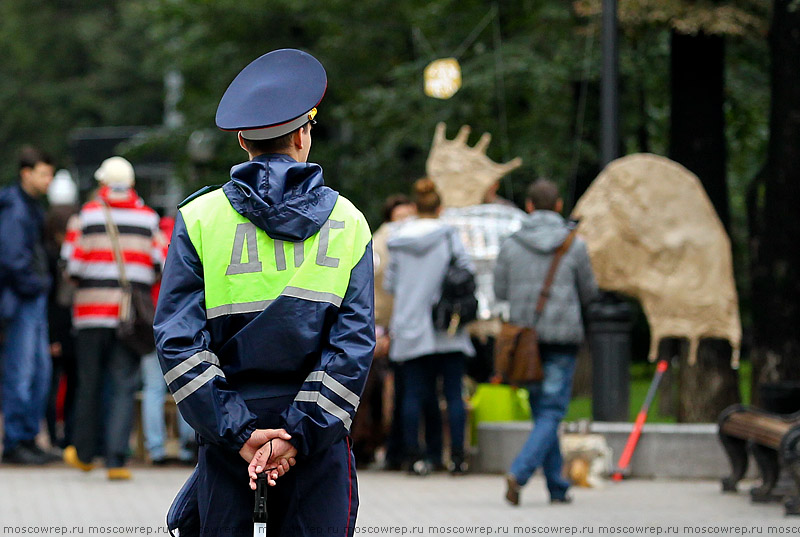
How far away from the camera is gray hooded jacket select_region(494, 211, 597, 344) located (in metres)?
8.74

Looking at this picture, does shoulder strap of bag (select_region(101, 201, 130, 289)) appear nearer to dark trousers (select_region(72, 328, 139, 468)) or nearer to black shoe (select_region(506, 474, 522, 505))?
dark trousers (select_region(72, 328, 139, 468))

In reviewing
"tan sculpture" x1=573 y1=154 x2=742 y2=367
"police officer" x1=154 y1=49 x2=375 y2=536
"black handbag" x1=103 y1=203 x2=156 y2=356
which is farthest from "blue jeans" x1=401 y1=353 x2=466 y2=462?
"police officer" x1=154 y1=49 x2=375 y2=536

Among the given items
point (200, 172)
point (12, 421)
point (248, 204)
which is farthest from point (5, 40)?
point (248, 204)

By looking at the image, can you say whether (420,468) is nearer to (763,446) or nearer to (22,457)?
(763,446)

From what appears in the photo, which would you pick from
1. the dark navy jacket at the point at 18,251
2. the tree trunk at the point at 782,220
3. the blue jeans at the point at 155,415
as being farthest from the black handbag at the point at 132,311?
the tree trunk at the point at 782,220

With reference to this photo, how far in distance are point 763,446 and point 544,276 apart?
65.2 inches

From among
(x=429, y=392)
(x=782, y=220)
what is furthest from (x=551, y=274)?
(x=782, y=220)

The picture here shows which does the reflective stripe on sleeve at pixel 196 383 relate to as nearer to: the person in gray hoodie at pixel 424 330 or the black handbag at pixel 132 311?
the black handbag at pixel 132 311

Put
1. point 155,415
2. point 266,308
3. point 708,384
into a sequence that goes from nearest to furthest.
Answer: point 266,308 < point 155,415 < point 708,384

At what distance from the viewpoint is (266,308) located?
392 cm

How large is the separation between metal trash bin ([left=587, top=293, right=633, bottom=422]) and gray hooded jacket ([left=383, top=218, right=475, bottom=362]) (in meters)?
1.05

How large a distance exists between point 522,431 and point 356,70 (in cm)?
953

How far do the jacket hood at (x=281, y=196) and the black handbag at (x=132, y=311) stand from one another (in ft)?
18.8

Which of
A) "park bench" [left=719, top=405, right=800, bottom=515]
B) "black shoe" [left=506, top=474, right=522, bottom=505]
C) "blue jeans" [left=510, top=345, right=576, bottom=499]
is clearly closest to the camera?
"park bench" [left=719, top=405, right=800, bottom=515]
